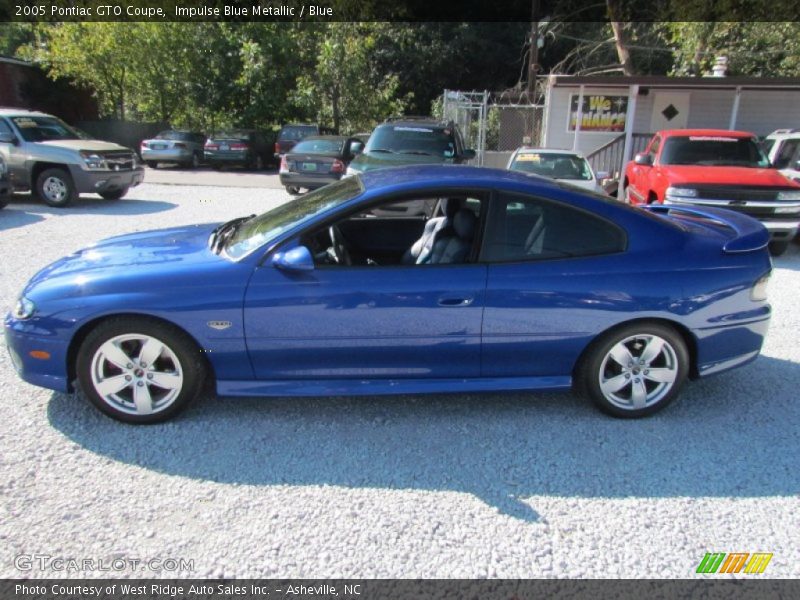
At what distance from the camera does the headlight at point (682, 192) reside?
8094mm

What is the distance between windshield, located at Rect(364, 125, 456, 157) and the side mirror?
22.1ft

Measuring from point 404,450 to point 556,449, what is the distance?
87 cm

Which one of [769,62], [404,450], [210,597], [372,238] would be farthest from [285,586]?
[769,62]

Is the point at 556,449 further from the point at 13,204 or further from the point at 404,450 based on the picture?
the point at 13,204

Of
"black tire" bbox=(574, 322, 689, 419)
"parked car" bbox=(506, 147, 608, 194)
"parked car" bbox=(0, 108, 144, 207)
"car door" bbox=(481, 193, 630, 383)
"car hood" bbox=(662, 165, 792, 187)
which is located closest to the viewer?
"car door" bbox=(481, 193, 630, 383)

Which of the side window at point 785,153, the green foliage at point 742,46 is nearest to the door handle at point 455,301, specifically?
the side window at point 785,153

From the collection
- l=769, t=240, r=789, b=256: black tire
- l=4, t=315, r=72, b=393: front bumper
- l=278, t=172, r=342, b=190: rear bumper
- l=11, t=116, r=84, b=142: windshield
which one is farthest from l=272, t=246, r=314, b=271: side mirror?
l=11, t=116, r=84, b=142: windshield

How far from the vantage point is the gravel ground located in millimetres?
2543

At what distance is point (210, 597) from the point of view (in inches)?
91.1

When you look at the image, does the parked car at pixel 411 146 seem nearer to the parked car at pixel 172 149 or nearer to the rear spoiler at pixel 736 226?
the rear spoiler at pixel 736 226

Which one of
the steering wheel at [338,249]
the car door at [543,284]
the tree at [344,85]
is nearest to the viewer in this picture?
the car door at [543,284]

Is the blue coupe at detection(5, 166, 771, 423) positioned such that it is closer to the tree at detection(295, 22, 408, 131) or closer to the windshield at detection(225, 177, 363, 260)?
the windshield at detection(225, 177, 363, 260)

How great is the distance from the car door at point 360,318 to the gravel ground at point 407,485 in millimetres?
429

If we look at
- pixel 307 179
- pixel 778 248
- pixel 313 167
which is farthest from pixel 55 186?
pixel 778 248
